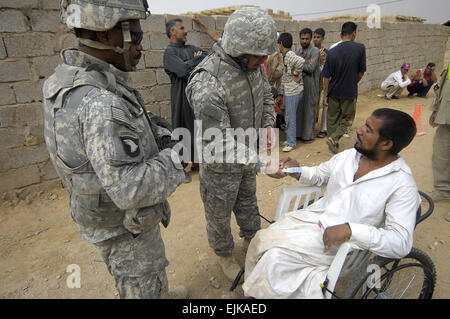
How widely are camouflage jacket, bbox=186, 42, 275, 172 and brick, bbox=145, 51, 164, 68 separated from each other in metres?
2.67

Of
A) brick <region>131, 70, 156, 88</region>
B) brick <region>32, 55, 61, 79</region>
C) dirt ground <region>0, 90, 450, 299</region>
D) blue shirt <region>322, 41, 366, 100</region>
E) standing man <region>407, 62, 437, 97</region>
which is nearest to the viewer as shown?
dirt ground <region>0, 90, 450, 299</region>

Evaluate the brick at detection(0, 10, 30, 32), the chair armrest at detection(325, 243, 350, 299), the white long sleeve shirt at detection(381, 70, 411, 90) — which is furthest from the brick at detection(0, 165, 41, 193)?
the white long sleeve shirt at detection(381, 70, 411, 90)

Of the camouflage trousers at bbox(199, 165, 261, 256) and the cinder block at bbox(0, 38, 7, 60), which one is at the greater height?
the cinder block at bbox(0, 38, 7, 60)

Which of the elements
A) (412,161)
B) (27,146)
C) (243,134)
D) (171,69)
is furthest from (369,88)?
(27,146)

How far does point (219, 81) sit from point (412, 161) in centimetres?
411

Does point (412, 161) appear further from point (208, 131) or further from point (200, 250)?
point (208, 131)

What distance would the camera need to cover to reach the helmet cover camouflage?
1206 millimetres

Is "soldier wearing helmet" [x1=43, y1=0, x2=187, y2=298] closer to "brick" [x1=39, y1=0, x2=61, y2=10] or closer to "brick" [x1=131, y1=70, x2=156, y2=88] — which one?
"brick" [x1=39, y1=0, x2=61, y2=10]

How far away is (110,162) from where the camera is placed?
1.17 meters

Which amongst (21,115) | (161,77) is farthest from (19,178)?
(161,77)

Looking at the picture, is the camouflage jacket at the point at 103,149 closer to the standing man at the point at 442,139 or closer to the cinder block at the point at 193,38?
the standing man at the point at 442,139

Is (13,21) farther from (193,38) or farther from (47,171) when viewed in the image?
(193,38)

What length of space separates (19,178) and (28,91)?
45.4 inches

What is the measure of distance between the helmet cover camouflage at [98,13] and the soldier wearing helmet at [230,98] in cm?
75
